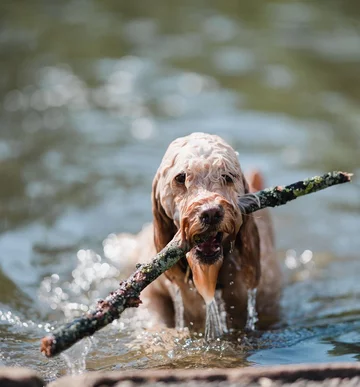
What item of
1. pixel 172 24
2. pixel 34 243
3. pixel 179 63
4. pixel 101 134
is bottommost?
pixel 34 243

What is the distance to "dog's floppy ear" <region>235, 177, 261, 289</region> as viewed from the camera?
16.1ft

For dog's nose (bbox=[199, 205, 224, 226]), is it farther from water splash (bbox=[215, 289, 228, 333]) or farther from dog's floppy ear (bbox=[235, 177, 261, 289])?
water splash (bbox=[215, 289, 228, 333])

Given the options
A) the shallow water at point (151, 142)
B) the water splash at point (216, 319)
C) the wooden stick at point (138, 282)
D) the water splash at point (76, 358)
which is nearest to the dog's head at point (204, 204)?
the wooden stick at point (138, 282)

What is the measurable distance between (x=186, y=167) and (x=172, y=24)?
11380 millimetres

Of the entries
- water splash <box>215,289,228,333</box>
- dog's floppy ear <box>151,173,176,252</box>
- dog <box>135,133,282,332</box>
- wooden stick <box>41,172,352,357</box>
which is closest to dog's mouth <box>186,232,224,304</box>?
dog <box>135,133,282,332</box>

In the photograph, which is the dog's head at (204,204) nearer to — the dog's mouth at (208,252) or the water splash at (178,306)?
the dog's mouth at (208,252)

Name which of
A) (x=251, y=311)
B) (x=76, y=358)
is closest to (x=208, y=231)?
(x=76, y=358)

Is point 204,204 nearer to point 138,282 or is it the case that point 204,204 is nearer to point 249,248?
point 138,282

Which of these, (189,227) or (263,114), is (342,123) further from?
(189,227)

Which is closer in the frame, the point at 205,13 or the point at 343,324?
the point at 343,324

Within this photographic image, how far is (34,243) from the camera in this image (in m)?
7.57

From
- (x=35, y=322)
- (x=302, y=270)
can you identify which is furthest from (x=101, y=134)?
(x=35, y=322)

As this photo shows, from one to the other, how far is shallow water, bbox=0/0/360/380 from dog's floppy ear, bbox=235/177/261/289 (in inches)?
16.7

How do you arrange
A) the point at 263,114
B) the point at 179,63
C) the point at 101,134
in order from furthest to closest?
the point at 179,63
the point at 263,114
the point at 101,134
